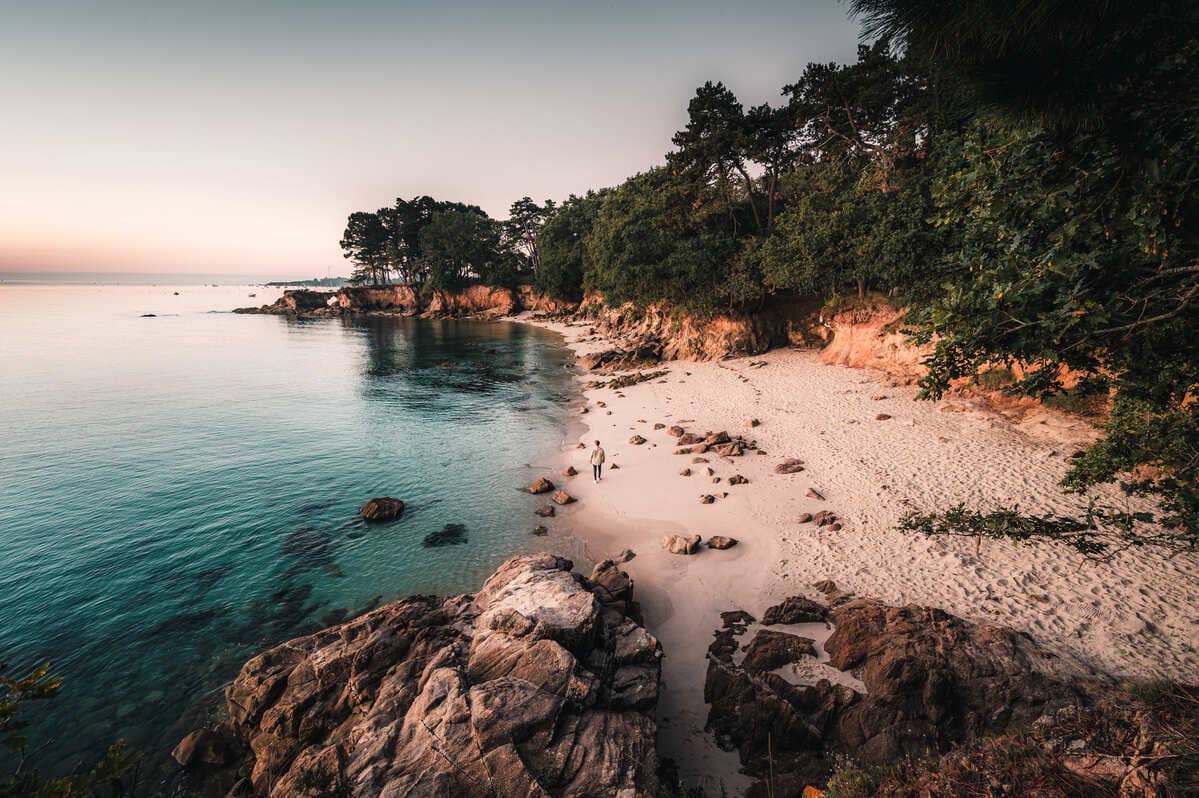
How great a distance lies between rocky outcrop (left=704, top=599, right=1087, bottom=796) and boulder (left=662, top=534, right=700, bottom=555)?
16.2 feet

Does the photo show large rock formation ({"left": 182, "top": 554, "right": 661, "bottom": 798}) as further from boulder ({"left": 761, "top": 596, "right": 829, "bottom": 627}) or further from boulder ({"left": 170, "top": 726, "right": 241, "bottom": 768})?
boulder ({"left": 761, "top": 596, "right": 829, "bottom": 627})

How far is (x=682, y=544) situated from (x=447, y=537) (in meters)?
9.24

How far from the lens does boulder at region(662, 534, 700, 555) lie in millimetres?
15336

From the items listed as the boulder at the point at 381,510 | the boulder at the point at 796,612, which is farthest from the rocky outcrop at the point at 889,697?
the boulder at the point at 381,510

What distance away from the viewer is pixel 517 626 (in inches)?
392

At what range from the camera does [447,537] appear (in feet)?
59.2

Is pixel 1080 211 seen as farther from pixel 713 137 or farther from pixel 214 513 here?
pixel 713 137

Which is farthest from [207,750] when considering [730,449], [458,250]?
[458,250]

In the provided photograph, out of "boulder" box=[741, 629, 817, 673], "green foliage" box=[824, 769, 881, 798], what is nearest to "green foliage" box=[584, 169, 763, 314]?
"boulder" box=[741, 629, 817, 673]

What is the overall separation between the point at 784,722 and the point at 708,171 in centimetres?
4305

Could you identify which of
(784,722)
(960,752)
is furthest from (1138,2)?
(784,722)

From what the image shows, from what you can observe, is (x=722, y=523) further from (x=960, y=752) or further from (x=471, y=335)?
(x=471, y=335)

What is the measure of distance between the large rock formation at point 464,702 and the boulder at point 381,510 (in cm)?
825

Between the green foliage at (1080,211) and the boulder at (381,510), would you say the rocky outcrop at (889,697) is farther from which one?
the boulder at (381,510)
